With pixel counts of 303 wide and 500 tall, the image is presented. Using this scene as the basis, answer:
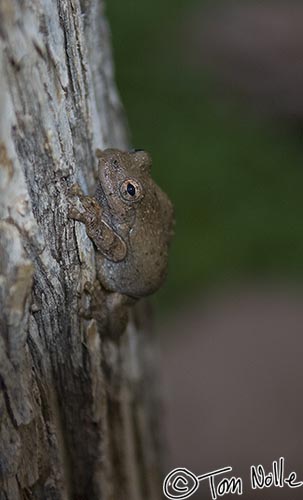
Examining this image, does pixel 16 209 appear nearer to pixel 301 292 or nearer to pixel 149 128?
pixel 301 292

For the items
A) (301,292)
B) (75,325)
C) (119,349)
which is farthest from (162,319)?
(75,325)

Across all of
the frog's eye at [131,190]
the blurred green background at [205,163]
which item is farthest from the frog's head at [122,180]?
the blurred green background at [205,163]

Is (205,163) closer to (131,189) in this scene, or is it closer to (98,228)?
(131,189)
